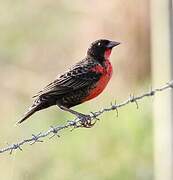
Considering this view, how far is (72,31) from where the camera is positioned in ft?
44.2

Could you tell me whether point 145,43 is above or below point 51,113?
above

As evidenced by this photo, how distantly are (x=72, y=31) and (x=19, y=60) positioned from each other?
66cm

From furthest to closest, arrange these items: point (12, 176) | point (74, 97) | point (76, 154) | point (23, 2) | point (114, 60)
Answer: point (23, 2) < point (114, 60) < point (76, 154) < point (12, 176) < point (74, 97)

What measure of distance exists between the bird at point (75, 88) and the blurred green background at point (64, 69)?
3688 mm

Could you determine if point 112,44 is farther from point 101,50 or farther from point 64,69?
point 64,69

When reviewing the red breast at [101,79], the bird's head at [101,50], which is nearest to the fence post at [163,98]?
the bird's head at [101,50]

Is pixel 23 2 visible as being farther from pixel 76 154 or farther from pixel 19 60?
pixel 76 154

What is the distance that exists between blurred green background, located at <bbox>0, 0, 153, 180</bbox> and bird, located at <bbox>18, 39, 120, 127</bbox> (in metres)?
3.69

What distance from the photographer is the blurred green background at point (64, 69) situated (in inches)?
454

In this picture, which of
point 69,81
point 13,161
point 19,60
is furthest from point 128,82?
point 69,81

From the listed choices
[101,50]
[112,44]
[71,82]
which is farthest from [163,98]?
[71,82]

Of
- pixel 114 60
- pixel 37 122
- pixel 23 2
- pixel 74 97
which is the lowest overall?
pixel 74 97

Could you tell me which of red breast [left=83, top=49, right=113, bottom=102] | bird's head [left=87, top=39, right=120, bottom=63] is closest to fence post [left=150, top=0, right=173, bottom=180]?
bird's head [left=87, top=39, right=120, bottom=63]

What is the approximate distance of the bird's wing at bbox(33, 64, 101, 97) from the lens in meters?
6.71
